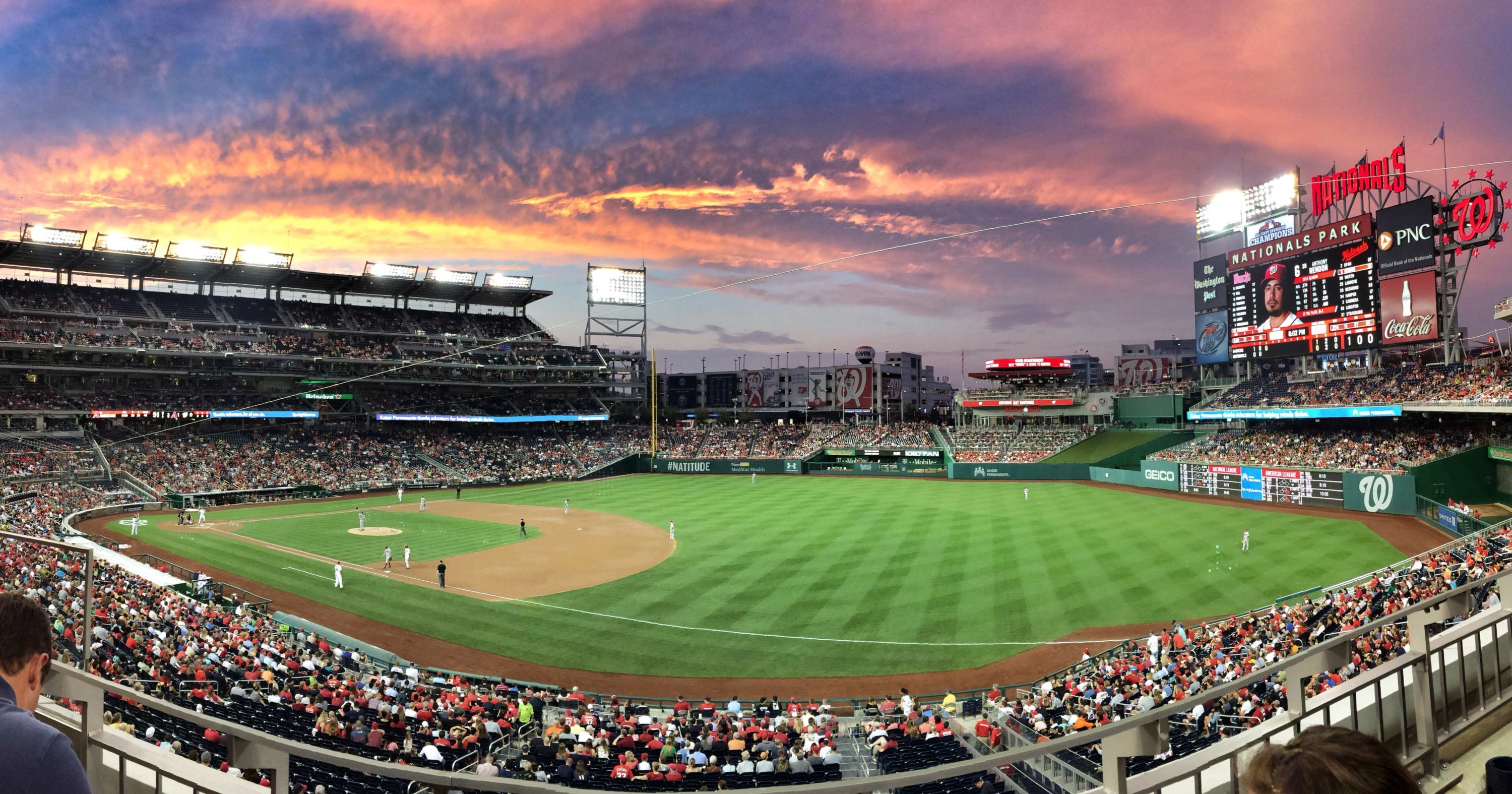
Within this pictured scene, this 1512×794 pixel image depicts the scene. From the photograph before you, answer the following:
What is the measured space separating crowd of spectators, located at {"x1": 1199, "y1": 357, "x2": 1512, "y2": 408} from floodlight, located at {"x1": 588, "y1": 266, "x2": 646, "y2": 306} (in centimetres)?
5935

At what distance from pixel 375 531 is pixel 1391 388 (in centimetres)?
5608

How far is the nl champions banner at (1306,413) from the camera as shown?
4006 centimetres

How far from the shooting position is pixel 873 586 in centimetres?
2833

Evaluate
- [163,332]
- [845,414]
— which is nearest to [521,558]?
[163,332]

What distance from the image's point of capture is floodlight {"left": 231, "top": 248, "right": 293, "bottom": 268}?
6769 centimetres

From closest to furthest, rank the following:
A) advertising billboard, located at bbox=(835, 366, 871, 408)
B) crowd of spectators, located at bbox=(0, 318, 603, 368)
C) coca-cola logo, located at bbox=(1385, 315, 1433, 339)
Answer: coca-cola logo, located at bbox=(1385, 315, 1433, 339), crowd of spectators, located at bbox=(0, 318, 603, 368), advertising billboard, located at bbox=(835, 366, 871, 408)

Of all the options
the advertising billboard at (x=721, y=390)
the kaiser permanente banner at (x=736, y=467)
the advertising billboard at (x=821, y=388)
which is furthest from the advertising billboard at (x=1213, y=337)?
the advertising billboard at (x=721, y=390)

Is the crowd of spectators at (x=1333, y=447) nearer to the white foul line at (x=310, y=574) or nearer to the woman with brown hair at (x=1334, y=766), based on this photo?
the woman with brown hair at (x=1334, y=766)

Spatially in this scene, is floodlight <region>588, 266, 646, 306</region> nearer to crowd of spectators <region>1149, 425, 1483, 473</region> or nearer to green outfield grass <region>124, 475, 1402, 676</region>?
green outfield grass <region>124, 475, 1402, 676</region>

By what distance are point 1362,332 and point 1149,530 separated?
704 inches

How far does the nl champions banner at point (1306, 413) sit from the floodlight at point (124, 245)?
8400cm

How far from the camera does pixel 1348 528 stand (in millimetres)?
33531

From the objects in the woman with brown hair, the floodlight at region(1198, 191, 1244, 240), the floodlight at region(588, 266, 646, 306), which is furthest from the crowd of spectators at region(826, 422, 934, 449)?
the woman with brown hair

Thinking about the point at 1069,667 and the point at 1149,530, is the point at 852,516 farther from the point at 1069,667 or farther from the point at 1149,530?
the point at 1069,667
